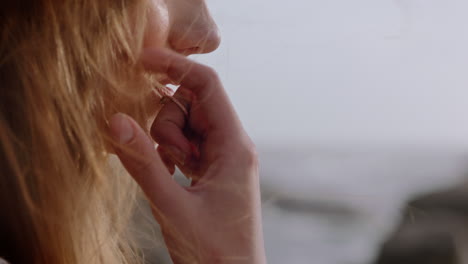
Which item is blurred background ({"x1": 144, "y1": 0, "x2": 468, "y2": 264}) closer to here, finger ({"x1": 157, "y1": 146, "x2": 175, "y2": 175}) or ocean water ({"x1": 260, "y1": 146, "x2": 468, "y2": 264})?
ocean water ({"x1": 260, "y1": 146, "x2": 468, "y2": 264})

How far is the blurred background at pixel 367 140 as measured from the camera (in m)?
1.58

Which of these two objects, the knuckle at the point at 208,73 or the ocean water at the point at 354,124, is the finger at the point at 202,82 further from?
the ocean water at the point at 354,124

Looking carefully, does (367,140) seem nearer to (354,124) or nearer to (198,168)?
(354,124)

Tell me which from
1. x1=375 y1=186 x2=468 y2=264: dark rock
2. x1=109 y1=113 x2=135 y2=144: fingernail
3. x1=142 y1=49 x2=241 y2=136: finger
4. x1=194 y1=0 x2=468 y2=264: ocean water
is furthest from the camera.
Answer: x1=375 y1=186 x2=468 y2=264: dark rock

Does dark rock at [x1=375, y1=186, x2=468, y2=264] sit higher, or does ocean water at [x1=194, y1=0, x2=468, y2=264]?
ocean water at [x1=194, y1=0, x2=468, y2=264]

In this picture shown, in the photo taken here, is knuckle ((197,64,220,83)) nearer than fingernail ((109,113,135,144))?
No

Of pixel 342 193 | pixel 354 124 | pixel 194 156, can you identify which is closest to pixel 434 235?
pixel 342 193

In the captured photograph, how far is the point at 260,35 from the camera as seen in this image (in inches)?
52.1

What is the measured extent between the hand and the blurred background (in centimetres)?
80

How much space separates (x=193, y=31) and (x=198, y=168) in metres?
0.23

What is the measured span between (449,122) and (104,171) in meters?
1.30

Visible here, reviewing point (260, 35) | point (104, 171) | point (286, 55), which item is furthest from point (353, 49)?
point (104, 171)

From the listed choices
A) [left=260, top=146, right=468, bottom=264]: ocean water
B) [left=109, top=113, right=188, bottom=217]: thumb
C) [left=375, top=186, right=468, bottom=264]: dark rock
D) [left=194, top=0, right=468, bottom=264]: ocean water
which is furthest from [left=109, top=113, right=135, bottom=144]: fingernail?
[left=375, top=186, right=468, bottom=264]: dark rock

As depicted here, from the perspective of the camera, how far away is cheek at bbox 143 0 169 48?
70cm
